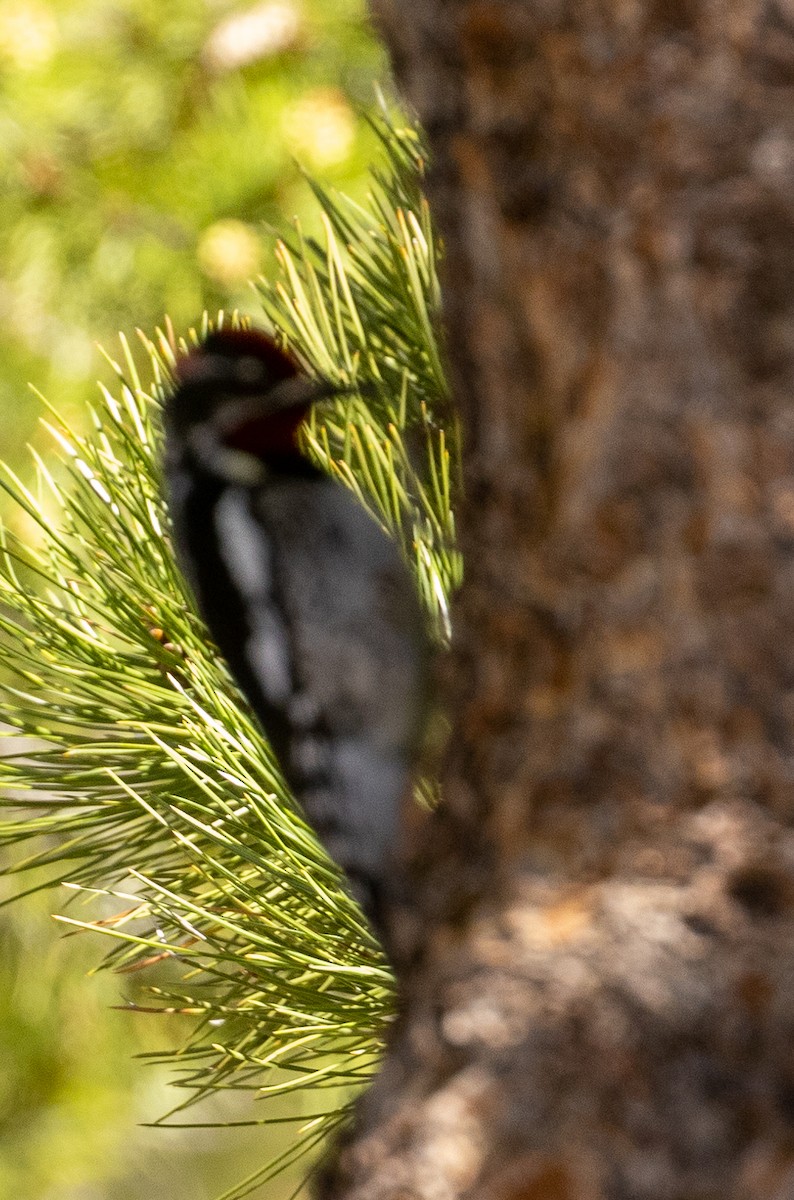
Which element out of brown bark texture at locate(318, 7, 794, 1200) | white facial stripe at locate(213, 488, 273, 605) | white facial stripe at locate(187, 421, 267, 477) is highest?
white facial stripe at locate(187, 421, 267, 477)

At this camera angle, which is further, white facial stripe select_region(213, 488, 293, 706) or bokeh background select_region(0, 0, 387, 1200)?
bokeh background select_region(0, 0, 387, 1200)

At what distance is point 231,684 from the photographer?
106 cm

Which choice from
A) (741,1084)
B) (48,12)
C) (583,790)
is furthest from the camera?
(48,12)

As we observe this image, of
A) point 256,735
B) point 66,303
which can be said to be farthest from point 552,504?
point 66,303

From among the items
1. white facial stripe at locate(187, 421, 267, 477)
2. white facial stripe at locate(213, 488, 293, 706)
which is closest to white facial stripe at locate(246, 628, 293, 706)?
white facial stripe at locate(213, 488, 293, 706)

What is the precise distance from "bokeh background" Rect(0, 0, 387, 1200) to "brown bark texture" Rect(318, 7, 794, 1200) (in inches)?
61.4

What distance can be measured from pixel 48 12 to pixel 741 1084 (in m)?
2.42

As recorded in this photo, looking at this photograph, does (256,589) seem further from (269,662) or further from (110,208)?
(110,208)

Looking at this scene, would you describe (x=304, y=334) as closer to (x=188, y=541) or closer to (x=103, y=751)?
(x=188, y=541)

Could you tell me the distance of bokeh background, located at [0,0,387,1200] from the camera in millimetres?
2307

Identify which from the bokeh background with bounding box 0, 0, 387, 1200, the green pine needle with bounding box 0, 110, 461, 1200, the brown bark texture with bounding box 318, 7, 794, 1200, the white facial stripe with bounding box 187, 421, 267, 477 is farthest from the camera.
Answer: the bokeh background with bounding box 0, 0, 387, 1200

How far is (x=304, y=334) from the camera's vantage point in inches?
46.0

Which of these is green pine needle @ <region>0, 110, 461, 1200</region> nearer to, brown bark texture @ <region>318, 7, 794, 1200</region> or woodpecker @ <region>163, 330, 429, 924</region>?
woodpecker @ <region>163, 330, 429, 924</region>

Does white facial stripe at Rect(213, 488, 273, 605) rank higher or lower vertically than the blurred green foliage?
lower
